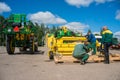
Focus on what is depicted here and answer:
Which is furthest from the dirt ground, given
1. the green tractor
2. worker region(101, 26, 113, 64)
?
the green tractor

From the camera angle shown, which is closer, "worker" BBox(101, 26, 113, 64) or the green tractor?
"worker" BBox(101, 26, 113, 64)

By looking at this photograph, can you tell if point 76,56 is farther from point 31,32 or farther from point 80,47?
point 31,32

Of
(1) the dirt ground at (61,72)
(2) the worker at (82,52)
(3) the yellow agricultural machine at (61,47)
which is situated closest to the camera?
(1) the dirt ground at (61,72)

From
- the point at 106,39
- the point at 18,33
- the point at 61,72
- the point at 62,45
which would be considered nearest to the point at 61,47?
the point at 62,45

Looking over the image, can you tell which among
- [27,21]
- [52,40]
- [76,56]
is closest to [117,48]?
[27,21]

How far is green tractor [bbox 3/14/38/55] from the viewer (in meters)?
20.6

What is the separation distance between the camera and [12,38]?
21.3m

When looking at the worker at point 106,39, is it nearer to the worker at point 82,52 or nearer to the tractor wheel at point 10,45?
the worker at point 82,52

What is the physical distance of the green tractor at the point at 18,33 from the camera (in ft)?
67.7

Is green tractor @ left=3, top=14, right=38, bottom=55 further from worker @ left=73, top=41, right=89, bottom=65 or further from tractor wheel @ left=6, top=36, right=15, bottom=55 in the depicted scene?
worker @ left=73, top=41, right=89, bottom=65

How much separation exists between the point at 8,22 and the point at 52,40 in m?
6.20

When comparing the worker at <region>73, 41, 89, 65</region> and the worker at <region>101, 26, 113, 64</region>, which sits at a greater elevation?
the worker at <region>101, 26, 113, 64</region>

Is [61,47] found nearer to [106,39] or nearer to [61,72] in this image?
[106,39]

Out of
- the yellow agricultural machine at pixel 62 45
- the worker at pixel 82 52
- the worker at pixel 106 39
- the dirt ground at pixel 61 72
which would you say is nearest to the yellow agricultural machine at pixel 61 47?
the yellow agricultural machine at pixel 62 45
